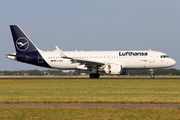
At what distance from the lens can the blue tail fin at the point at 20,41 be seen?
167 ft

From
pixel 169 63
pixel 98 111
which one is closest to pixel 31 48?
pixel 169 63

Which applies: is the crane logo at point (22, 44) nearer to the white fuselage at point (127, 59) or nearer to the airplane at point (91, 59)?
the airplane at point (91, 59)

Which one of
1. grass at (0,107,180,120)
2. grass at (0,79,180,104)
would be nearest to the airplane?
grass at (0,79,180,104)

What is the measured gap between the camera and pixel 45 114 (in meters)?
12.5

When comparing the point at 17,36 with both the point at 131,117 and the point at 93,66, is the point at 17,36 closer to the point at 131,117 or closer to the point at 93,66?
the point at 93,66

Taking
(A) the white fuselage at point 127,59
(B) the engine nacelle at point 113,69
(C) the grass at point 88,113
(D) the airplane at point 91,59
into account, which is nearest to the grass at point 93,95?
(C) the grass at point 88,113

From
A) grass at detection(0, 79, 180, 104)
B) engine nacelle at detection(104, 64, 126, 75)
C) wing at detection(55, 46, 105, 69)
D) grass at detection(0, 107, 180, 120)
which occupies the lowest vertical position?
grass at detection(0, 107, 180, 120)

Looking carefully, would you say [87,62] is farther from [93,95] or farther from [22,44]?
[93,95]

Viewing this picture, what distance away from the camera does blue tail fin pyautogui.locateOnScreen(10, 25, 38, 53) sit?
50.8 m

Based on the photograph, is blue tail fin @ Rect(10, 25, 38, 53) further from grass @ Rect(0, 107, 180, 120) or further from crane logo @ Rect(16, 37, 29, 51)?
grass @ Rect(0, 107, 180, 120)

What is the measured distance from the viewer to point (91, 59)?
1903 inches

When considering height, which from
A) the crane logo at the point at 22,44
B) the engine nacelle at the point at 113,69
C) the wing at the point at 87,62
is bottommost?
the engine nacelle at the point at 113,69

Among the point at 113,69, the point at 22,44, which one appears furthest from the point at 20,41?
the point at 113,69

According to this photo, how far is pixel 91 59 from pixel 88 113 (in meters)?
35.7
